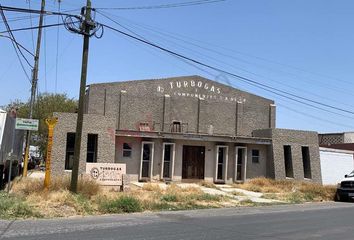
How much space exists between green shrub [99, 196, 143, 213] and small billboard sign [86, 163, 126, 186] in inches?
208

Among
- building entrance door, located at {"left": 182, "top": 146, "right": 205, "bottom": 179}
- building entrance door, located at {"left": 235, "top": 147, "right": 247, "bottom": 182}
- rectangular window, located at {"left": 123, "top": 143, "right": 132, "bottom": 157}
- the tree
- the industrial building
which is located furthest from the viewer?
the tree

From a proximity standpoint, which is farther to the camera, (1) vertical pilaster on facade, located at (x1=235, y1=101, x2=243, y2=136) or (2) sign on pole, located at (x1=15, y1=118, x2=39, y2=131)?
(1) vertical pilaster on facade, located at (x1=235, y1=101, x2=243, y2=136)

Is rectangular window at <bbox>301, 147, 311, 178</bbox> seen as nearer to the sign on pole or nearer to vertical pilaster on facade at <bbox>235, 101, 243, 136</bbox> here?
vertical pilaster on facade at <bbox>235, 101, 243, 136</bbox>

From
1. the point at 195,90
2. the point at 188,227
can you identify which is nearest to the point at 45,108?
the point at 195,90

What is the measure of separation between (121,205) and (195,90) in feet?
63.3

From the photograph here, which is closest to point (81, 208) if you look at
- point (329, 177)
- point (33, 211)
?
point (33, 211)

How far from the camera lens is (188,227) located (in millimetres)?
13016

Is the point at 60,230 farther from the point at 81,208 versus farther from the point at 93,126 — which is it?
the point at 93,126

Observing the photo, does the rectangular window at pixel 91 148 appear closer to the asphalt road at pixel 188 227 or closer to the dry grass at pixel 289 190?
the dry grass at pixel 289 190

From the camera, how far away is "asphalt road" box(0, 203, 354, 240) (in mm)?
11230

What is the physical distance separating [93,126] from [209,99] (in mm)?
10532

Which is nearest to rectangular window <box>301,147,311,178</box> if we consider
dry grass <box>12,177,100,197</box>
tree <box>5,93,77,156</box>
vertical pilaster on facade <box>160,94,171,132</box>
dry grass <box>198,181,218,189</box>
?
dry grass <box>198,181,218,189</box>

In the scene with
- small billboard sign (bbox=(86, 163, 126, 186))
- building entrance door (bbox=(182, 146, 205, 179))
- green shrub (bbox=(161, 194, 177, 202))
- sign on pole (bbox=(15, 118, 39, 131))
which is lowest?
green shrub (bbox=(161, 194, 177, 202))

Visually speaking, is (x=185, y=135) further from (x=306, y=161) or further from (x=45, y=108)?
(x=45, y=108)
